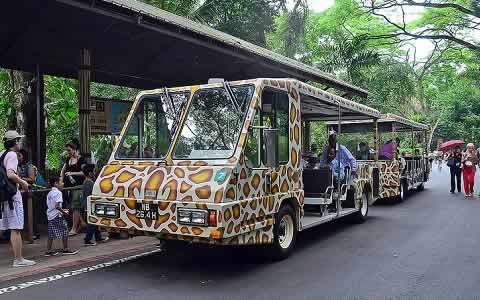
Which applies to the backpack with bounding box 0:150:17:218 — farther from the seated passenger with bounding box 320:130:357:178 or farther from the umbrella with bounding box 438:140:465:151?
the umbrella with bounding box 438:140:465:151

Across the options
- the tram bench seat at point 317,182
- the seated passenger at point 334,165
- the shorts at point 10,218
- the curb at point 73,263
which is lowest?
the curb at point 73,263

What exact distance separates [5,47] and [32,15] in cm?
158

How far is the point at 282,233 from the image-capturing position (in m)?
7.05

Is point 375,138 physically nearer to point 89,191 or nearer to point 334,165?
point 334,165

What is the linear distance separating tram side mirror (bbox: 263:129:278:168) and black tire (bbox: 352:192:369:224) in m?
4.75

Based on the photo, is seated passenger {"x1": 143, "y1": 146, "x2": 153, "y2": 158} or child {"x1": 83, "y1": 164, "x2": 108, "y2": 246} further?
child {"x1": 83, "y1": 164, "x2": 108, "y2": 246}

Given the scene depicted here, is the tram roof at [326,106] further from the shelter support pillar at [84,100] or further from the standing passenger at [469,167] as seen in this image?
the standing passenger at [469,167]

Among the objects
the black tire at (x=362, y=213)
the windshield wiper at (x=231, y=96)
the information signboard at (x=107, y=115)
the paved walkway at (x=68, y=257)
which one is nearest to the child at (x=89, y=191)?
the paved walkway at (x=68, y=257)

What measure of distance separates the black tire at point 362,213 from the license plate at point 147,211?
5.77 m

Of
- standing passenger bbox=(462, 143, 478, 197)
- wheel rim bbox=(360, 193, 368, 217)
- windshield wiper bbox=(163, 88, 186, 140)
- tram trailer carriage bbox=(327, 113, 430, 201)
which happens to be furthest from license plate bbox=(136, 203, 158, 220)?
standing passenger bbox=(462, 143, 478, 197)

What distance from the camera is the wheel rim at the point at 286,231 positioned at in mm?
6979

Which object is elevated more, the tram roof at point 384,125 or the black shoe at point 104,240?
the tram roof at point 384,125

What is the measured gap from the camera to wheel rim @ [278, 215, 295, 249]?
6.98 metres

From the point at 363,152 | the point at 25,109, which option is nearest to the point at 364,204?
Result: the point at 363,152
